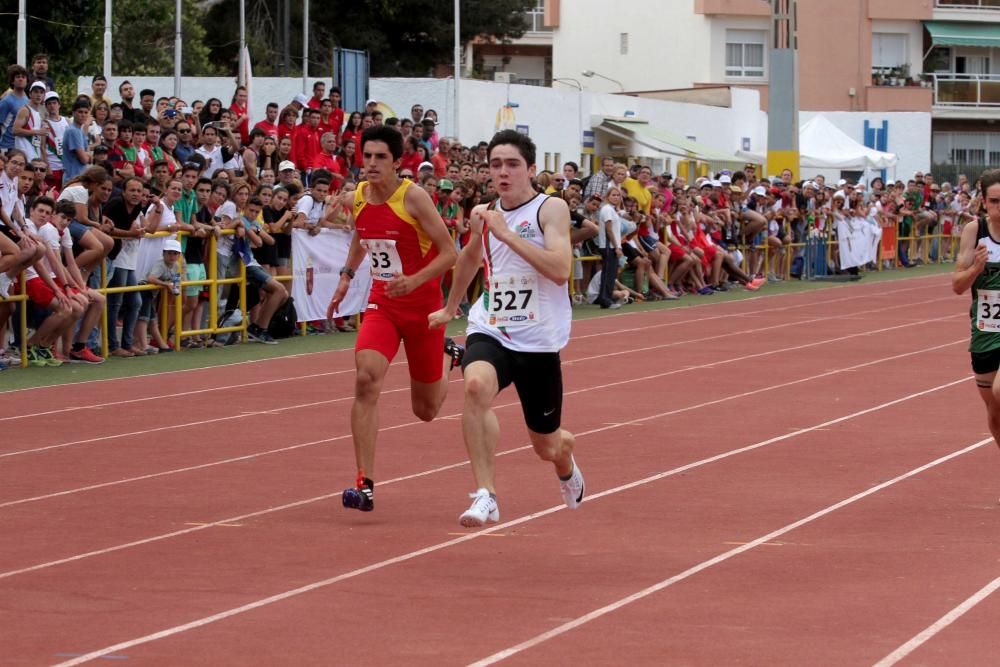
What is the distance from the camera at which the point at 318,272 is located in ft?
70.2

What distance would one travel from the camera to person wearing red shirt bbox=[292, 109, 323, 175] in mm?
23828

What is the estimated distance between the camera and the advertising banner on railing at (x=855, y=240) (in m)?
36.9

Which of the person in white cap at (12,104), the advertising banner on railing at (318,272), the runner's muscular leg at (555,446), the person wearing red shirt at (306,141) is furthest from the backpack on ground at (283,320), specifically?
the runner's muscular leg at (555,446)

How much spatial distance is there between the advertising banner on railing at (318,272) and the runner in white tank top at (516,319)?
1224cm

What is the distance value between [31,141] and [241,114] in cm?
520

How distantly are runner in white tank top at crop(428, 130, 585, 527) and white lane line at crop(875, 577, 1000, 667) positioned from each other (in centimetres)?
222

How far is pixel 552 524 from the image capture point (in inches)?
358

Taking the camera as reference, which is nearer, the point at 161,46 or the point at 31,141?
Result: the point at 31,141

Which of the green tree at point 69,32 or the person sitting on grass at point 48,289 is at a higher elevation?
the green tree at point 69,32

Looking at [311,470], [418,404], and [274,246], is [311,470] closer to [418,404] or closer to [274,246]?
[418,404]

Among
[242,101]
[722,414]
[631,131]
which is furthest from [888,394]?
[631,131]

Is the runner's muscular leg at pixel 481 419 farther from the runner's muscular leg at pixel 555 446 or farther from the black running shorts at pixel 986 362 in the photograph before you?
the black running shorts at pixel 986 362

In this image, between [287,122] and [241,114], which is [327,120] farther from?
[241,114]

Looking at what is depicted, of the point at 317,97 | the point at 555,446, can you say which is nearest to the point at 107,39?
the point at 317,97
